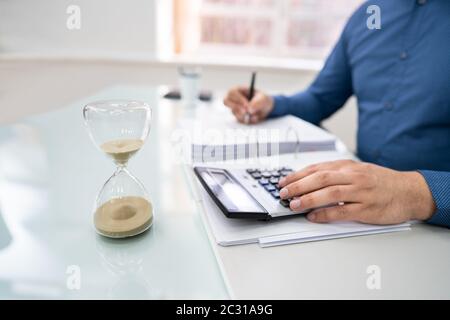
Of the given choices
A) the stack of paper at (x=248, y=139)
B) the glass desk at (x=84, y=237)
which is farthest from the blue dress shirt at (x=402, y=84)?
the glass desk at (x=84, y=237)

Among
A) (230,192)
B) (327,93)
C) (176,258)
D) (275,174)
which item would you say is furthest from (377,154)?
(176,258)

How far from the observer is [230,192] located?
1.68ft

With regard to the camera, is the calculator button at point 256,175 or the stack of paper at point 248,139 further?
the stack of paper at point 248,139

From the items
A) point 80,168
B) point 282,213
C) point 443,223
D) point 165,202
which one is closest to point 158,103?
point 80,168

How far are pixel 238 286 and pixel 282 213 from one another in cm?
14

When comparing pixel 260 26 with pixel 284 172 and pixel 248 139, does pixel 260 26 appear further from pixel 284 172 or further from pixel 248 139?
pixel 284 172

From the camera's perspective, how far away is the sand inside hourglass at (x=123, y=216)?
45 cm

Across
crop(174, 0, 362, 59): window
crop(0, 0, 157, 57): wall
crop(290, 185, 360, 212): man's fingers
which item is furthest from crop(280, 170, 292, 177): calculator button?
crop(174, 0, 362, 59): window

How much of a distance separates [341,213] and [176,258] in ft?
0.78

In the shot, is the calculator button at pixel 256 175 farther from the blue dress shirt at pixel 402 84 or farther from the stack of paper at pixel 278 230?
the blue dress shirt at pixel 402 84

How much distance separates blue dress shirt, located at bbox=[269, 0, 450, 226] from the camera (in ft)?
2.53

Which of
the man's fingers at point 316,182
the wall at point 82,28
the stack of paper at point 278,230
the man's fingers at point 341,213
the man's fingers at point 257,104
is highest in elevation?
the wall at point 82,28

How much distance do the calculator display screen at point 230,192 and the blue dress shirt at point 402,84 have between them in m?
0.47

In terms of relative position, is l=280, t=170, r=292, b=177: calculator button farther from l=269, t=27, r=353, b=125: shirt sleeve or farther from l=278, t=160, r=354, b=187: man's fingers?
l=269, t=27, r=353, b=125: shirt sleeve
